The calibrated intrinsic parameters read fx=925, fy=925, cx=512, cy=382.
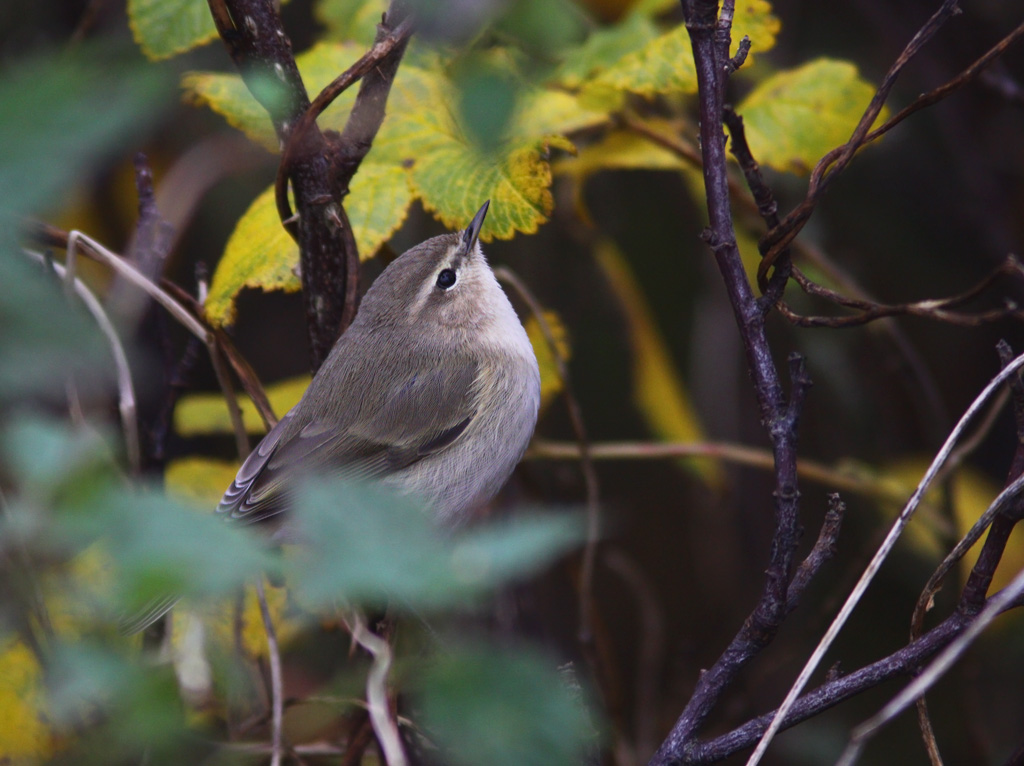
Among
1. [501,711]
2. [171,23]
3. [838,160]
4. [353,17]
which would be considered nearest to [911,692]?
[501,711]

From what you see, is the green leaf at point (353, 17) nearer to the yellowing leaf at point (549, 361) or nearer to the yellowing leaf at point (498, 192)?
the yellowing leaf at point (498, 192)

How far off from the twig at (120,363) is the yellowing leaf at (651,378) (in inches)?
68.6

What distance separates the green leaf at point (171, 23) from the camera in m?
2.16

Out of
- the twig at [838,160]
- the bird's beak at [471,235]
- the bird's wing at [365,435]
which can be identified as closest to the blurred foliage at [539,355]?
the bird's wing at [365,435]

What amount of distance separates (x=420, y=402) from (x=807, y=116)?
128cm

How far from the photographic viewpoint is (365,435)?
2.54 metres

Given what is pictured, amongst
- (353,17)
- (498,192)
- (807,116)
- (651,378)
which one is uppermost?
(353,17)

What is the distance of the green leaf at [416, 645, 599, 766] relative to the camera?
0.81 m

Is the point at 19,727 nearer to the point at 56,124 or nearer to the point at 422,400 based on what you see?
the point at 422,400

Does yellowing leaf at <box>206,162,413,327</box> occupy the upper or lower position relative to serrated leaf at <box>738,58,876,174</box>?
lower

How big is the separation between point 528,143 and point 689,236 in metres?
2.50

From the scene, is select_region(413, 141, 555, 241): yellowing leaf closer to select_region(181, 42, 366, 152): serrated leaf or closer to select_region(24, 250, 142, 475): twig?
select_region(181, 42, 366, 152): serrated leaf

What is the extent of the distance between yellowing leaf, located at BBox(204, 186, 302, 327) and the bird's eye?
0.63 metres

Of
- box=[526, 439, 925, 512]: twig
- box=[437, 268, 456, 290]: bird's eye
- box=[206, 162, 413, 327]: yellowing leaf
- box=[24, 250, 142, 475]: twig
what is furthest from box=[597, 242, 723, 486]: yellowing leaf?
box=[24, 250, 142, 475]: twig
